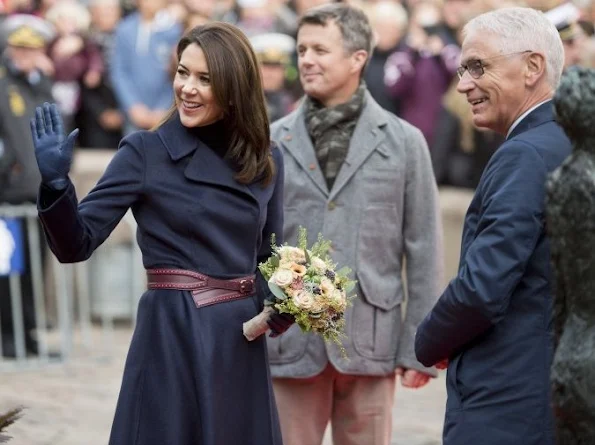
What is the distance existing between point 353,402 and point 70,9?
8.42 meters

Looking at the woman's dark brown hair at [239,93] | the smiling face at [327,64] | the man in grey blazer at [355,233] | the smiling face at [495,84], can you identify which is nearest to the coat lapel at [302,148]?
the man in grey blazer at [355,233]

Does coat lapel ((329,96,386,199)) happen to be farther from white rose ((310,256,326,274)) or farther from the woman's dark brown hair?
white rose ((310,256,326,274))

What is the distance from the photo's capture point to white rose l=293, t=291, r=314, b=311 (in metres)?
5.02

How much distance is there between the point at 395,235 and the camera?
6.23 m

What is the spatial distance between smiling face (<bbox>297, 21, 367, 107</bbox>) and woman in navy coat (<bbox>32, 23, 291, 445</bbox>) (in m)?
1.07

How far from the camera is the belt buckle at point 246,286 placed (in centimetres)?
515

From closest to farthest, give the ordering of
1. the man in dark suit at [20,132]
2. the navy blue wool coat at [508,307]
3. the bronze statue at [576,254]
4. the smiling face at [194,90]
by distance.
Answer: the bronze statue at [576,254], the navy blue wool coat at [508,307], the smiling face at [194,90], the man in dark suit at [20,132]

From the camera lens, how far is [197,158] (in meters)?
5.14

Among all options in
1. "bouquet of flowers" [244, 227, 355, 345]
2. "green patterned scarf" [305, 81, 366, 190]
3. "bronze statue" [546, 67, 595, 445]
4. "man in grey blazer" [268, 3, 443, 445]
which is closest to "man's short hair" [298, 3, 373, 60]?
"man in grey blazer" [268, 3, 443, 445]

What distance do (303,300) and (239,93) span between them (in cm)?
77

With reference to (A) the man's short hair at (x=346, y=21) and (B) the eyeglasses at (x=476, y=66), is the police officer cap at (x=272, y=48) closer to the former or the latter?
(A) the man's short hair at (x=346, y=21)

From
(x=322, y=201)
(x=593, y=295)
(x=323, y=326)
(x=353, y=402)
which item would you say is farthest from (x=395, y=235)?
(x=593, y=295)

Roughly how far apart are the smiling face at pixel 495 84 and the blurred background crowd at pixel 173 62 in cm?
715

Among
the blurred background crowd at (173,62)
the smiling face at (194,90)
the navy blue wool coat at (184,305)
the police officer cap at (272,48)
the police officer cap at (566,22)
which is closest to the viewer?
the navy blue wool coat at (184,305)
